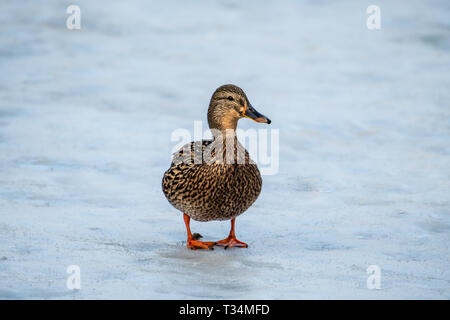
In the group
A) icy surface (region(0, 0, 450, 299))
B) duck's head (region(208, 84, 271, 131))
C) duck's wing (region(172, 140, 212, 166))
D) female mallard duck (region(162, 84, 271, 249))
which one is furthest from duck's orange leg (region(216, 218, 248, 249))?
duck's head (region(208, 84, 271, 131))

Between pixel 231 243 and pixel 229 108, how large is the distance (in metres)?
0.92

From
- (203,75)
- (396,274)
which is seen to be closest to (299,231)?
(396,274)

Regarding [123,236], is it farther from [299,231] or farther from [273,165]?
[273,165]

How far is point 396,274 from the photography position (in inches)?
185

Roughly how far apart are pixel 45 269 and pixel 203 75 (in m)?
5.71

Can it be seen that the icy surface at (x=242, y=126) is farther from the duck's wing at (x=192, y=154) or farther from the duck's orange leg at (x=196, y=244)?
the duck's wing at (x=192, y=154)

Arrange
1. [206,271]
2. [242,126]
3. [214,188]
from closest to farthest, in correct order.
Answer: [206,271], [214,188], [242,126]

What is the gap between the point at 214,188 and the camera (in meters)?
5.03

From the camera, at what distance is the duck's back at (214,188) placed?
198 inches

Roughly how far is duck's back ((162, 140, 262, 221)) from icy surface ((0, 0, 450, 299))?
318 mm

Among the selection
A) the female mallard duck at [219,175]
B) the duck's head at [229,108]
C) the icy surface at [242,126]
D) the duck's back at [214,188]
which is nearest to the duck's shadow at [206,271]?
the icy surface at [242,126]

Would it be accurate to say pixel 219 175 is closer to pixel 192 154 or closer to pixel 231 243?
pixel 192 154

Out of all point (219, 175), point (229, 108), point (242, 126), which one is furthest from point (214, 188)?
point (242, 126)

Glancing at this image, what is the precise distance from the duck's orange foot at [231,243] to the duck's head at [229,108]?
2.51 ft
